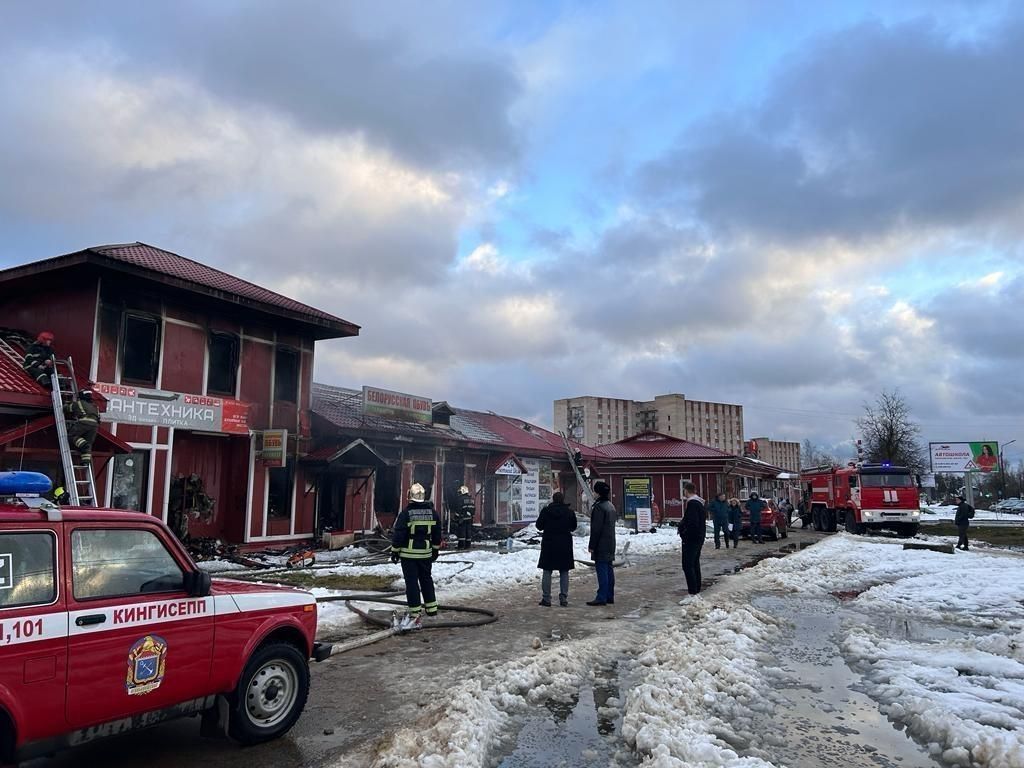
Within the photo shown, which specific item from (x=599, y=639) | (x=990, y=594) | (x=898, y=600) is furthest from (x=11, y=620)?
(x=990, y=594)

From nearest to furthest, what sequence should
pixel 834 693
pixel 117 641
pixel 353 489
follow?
pixel 117 641
pixel 834 693
pixel 353 489

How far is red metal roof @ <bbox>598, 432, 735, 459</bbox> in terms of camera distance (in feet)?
133

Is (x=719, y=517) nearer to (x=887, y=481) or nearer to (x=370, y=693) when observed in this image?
(x=887, y=481)

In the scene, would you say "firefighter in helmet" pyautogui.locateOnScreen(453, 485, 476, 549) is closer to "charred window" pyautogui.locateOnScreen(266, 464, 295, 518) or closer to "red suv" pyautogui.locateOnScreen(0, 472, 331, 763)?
"charred window" pyautogui.locateOnScreen(266, 464, 295, 518)

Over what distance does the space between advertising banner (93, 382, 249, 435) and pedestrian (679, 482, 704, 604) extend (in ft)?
39.1

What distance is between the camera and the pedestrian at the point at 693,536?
39.4ft

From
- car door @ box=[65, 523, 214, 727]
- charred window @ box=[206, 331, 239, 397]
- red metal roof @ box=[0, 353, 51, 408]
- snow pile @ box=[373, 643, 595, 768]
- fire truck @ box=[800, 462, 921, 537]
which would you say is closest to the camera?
car door @ box=[65, 523, 214, 727]

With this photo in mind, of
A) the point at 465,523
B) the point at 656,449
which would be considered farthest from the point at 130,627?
the point at 656,449

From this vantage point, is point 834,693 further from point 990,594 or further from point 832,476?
point 832,476

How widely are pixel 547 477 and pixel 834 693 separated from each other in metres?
26.1

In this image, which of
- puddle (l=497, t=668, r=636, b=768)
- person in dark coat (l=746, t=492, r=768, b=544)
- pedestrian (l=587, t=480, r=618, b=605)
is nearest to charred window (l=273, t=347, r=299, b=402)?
pedestrian (l=587, t=480, r=618, b=605)

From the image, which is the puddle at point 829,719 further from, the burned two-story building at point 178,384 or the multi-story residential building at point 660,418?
the multi-story residential building at point 660,418

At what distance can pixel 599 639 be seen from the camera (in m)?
Result: 8.79

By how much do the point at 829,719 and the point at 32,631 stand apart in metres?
5.94
